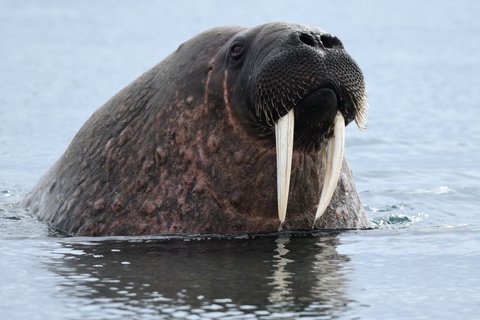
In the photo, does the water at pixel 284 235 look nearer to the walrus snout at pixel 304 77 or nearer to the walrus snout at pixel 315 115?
the walrus snout at pixel 315 115

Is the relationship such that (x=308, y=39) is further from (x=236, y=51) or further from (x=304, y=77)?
(x=236, y=51)

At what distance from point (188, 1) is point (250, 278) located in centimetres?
3039

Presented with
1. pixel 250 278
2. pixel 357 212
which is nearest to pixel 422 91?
pixel 357 212

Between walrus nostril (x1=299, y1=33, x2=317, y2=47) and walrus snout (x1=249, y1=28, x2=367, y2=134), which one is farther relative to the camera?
walrus nostril (x1=299, y1=33, x2=317, y2=47)

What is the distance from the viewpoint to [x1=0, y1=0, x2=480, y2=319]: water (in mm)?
7855

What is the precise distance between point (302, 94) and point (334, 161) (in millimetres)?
516

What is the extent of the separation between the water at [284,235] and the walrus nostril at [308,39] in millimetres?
1419

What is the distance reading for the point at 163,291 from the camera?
8.03 metres

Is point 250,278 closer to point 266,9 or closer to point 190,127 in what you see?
point 190,127

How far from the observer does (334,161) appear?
9023mm

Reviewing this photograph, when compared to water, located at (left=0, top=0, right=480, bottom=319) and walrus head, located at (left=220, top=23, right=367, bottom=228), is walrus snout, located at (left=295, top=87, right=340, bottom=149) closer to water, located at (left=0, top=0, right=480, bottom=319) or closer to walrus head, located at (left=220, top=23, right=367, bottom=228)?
walrus head, located at (left=220, top=23, right=367, bottom=228)


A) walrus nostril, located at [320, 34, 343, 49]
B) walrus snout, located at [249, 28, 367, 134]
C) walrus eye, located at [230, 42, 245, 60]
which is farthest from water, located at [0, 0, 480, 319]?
walrus nostril, located at [320, 34, 343, 49]

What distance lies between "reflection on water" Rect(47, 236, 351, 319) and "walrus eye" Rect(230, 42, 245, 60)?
129 cm

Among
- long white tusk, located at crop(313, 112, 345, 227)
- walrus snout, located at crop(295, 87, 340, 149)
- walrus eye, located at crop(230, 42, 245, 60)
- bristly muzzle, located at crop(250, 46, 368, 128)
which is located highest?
walrus eye, located at crop(230, 42, 245, 60)
